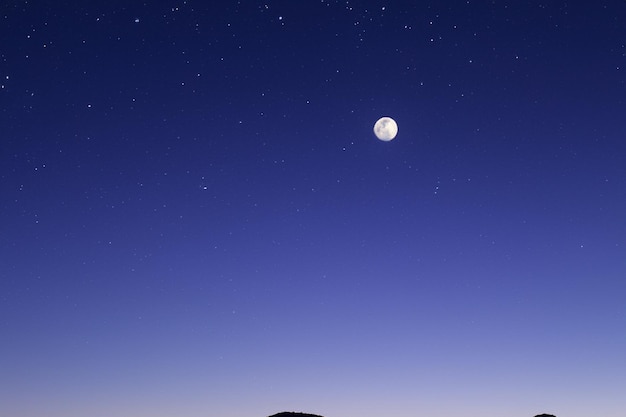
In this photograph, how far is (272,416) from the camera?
4266 centimetres

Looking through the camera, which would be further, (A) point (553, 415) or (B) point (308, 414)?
(A) point (553, 415)

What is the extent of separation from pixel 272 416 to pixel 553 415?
38.9m

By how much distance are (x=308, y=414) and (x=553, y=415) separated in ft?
114

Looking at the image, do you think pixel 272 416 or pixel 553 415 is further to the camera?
pixel 553 415

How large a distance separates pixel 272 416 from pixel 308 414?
418 cm

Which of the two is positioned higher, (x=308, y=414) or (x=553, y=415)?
(x=308, y=414)

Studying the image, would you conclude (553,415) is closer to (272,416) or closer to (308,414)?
(308,414)

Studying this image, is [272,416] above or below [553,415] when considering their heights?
above

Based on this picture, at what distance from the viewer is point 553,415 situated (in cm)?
5159

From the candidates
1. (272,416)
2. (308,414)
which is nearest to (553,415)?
(308,414)
